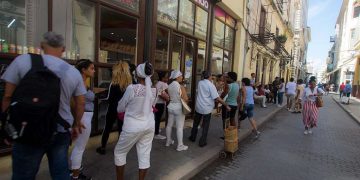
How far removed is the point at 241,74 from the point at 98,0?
33.3 ft

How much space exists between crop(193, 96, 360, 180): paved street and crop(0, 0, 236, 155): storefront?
9.78 ft

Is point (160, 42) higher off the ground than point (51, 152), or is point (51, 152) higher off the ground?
point (160, 42)

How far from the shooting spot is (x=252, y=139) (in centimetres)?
789

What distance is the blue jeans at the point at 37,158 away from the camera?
7.84 feet

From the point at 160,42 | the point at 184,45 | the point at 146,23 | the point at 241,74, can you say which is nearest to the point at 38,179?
the point at 146,23

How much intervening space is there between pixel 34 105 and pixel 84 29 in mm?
3795

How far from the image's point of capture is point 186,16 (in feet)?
30.6

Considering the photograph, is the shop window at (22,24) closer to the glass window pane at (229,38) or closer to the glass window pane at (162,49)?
the glass window pane at (162,49)

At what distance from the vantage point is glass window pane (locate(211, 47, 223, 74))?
11575 mm

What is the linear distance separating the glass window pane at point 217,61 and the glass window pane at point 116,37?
517 centimetres

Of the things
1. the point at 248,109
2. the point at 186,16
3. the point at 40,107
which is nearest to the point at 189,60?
the point at 186,16

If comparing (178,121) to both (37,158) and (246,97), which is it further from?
(37,158)

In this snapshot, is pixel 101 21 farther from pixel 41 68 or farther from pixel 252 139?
pixel 252 139

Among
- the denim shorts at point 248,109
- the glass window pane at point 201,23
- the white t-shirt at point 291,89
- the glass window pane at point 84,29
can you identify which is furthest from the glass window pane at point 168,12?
the white t-shirt at point 291,89
